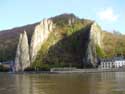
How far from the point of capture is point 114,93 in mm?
60562

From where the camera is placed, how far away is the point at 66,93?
62781 mm

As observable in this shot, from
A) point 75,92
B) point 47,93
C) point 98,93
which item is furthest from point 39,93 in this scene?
point 98,93

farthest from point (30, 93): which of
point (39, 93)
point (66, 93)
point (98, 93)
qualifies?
point (98, 93)

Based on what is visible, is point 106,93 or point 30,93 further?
point 30,93

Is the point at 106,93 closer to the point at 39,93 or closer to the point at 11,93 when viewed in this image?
the point at 39,93

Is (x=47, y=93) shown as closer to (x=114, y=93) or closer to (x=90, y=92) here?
(x=90, y=92)

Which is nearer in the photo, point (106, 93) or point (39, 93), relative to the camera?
point (106, 93)

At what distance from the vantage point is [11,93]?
6625 centimetres

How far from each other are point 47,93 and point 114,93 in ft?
36.3

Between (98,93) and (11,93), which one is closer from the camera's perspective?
(98,93)

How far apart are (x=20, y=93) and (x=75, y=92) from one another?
8908mm

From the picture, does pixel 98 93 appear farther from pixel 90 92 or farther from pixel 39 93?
pixel 39 93

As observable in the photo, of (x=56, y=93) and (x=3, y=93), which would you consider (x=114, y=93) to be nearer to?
(x=56, y=93)

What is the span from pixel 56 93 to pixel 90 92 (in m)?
5.33
